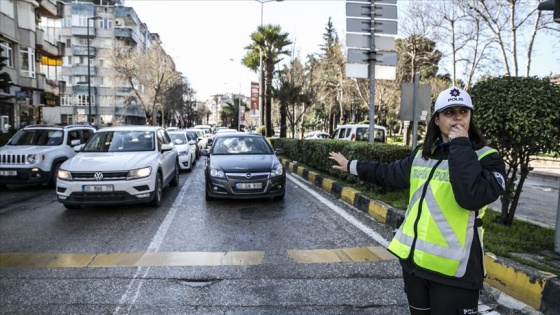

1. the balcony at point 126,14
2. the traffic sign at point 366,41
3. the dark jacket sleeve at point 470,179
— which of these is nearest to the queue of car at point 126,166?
the traffic sign at point 366,41

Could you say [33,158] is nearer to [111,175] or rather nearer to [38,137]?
[38,137]

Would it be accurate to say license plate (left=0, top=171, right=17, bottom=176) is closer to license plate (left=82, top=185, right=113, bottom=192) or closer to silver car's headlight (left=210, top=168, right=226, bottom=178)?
license plate (left=82, top=185, right=113, bottom=192)

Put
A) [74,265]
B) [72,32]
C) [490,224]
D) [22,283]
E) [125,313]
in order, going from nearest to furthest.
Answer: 1. [125,313]
2. [22,283]
3. [74,265]
4. [490,224]
5. [72,32]

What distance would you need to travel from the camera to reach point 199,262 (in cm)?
479

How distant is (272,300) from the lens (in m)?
3.71

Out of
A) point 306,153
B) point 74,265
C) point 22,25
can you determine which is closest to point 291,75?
point 306,153

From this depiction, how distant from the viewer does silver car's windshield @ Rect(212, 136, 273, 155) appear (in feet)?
30.8

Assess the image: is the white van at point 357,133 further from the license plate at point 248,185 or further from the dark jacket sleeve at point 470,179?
the dark jacket sleeve at point 470,179

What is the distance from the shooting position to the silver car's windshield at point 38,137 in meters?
11.3

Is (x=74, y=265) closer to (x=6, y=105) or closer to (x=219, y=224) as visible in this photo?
(x=219, y=224)

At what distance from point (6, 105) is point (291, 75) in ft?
59.7

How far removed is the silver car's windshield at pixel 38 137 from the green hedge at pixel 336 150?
7.55m

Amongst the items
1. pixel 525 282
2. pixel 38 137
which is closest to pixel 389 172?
pixel 525 282

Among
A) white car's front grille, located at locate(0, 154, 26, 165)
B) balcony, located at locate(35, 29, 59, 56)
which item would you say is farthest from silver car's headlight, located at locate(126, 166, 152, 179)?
balcony, located at locate(35, 29, 59, 56)
